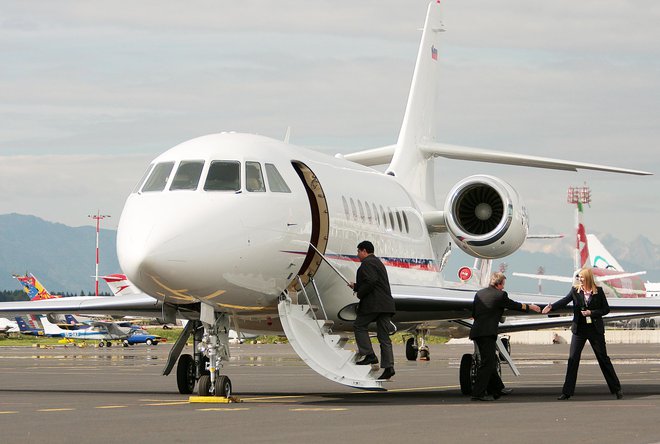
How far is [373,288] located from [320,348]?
3.80 ft

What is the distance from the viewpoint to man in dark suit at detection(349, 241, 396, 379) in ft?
57.5

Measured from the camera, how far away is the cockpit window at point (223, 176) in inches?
663

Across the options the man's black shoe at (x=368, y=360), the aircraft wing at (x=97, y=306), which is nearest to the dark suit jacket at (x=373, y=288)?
the man's black shoe at (x=368, y=360)

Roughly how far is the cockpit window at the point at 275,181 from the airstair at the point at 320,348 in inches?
65.8

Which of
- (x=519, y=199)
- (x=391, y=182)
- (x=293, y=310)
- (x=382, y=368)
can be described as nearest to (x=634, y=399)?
(x=382, y=368)

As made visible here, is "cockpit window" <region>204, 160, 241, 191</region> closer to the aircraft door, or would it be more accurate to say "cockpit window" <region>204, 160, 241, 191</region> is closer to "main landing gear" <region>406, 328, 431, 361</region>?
the aircraft door

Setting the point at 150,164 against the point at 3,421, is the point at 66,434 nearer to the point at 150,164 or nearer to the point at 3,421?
the point at 3,421

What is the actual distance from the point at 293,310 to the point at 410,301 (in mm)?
2484

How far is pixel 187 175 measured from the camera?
16969mm

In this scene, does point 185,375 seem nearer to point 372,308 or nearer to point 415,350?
point 372,308

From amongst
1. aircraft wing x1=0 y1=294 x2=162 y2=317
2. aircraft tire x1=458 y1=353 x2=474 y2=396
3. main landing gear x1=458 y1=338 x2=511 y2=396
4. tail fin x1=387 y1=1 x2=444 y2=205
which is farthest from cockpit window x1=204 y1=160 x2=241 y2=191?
tail fin x1=387 y1=1 x2=444 y2=205

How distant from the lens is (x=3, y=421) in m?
13.4

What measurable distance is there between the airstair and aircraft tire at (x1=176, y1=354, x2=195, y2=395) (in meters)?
2.38

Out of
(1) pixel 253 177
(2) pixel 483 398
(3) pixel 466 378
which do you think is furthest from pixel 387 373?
(1) pixel 253 177
